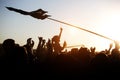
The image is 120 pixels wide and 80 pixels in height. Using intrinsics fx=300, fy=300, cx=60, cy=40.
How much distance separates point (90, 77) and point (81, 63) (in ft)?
2.19

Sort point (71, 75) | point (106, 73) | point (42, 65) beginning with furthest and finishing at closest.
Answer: point (42, 65) → point (71, 75) → point (106, 73)

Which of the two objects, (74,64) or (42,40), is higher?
(42,40)

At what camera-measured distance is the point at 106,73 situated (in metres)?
8.78

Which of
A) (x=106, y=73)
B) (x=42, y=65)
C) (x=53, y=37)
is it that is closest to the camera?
(x=106, y=73)

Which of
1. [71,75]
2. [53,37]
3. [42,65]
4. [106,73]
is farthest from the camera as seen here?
[53,37]

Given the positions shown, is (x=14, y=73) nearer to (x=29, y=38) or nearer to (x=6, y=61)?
(x=6, y=61)

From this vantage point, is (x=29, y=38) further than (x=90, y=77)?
Yes

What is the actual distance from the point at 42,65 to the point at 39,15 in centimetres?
179

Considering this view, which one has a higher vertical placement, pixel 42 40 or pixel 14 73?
pixel 42 40

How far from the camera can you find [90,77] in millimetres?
9273

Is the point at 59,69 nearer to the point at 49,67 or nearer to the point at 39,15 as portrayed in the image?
the point at 49,67

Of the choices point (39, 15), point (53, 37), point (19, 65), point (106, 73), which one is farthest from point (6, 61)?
point (53, 37)

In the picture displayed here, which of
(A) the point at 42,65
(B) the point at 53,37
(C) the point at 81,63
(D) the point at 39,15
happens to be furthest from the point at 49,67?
(B) the point at 53,37

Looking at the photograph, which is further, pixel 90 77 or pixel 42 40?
pixel 42 40
